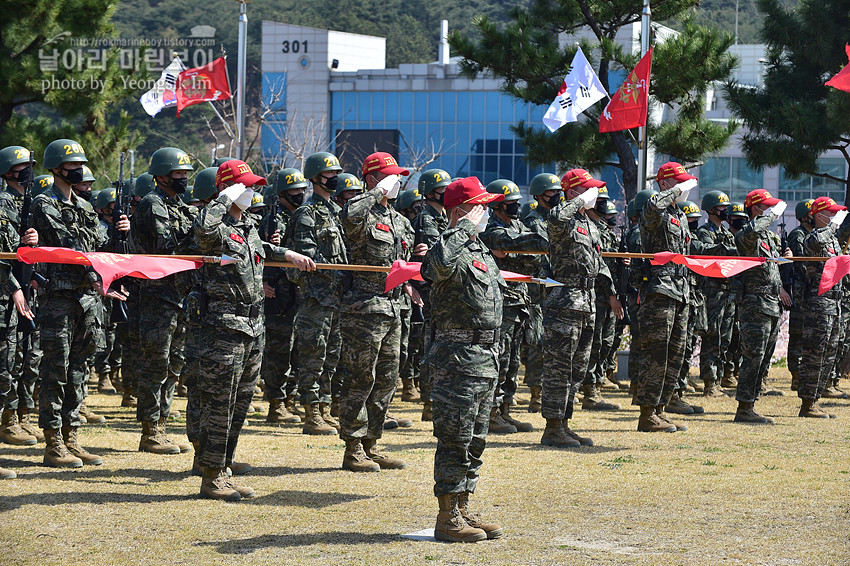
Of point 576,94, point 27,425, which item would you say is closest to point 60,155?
point 27,425

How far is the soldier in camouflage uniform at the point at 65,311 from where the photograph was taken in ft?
28.3

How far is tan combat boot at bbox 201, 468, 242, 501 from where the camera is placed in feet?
25.6

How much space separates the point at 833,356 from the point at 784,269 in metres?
1.46

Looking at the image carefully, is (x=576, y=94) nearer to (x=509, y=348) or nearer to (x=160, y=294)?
(x=509, y=348)

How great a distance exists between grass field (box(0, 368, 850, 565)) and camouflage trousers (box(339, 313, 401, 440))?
17.5 inches

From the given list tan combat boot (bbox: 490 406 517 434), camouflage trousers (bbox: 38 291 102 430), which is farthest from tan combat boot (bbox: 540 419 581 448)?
camouflage trousers (bbox: 38 291 102 430)

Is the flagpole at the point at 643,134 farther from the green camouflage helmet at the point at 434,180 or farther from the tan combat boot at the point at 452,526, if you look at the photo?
the tan combat boot at the point at 452,526

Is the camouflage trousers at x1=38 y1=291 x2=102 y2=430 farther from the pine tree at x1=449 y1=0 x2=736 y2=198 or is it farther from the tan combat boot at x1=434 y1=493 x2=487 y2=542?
the pine tree at x1=449 y1=0 x2=736 y2=198

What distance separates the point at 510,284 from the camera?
1070cm

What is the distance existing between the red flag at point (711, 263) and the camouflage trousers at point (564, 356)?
1030 mm

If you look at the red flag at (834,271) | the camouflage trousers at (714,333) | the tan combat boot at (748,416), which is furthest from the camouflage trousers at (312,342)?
the camouflage trousers at (714,333)

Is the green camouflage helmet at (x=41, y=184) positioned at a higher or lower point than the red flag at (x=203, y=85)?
lower

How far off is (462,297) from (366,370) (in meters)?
1.91

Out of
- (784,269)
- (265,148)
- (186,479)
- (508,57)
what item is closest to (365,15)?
(265,148)
